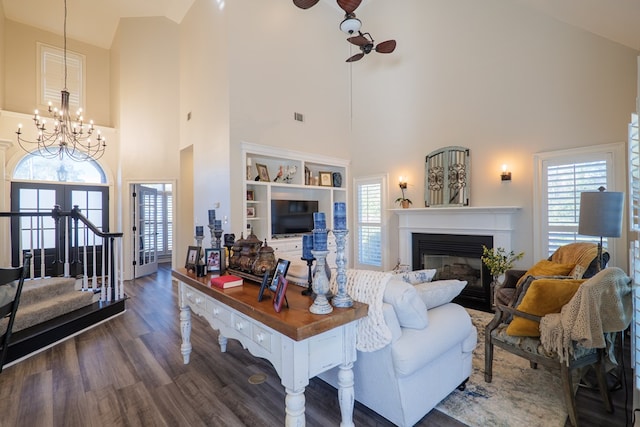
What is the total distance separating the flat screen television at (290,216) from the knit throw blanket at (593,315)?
4.24m

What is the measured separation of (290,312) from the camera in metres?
1.57

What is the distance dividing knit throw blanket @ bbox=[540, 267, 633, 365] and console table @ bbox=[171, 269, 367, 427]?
51.9 inches

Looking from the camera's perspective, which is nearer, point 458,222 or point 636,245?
point 636,245

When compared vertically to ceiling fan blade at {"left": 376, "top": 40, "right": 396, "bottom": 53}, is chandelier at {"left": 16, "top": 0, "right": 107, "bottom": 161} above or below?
below

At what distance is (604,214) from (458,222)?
224 centimetres

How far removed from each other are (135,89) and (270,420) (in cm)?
674

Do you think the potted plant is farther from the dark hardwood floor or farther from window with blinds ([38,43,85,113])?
window with blinds ([38,43,85,113])

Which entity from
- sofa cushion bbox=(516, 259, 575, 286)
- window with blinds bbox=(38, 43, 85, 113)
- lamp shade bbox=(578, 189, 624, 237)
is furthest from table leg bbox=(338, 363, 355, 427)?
window with blinds bbox=(38, 43, 85, 113)

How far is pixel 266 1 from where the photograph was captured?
5238 millimetres

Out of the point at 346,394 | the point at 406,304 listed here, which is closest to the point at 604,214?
the point at 406,304

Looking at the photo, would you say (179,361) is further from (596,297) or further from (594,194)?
(594,194)

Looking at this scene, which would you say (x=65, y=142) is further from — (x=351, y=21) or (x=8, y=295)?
(x=351, y=21)

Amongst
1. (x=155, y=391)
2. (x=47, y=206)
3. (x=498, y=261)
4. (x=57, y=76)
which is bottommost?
(x=155, y=391)

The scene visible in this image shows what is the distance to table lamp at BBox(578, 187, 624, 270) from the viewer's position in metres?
2.56
